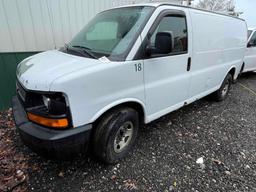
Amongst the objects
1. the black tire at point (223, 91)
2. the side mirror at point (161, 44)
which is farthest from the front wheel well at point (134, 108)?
the black tire at point (223, 91)

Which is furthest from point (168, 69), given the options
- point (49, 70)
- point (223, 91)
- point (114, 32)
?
point (223, 91)

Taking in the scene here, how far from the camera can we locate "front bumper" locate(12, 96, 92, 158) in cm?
195

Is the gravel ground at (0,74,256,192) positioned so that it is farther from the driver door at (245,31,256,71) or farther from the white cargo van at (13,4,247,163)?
the driver door at (245,31,256,71)

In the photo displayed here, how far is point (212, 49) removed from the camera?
12.5 feet

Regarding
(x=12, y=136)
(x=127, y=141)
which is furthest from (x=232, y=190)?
(x=12, y=136)

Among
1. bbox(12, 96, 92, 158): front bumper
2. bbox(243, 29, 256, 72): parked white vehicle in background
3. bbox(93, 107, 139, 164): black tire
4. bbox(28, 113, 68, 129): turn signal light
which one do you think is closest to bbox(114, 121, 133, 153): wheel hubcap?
bbox(93, 107, 139, 164): black tire

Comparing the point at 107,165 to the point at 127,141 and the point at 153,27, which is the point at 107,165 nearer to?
the point at 127,141

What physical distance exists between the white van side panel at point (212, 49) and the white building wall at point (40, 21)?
115 inches

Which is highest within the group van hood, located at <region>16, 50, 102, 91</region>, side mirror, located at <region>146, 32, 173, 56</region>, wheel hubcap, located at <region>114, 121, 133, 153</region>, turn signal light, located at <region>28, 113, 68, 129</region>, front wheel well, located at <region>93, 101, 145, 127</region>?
side mirror, located at <region>146, 32, 173, 56</region>

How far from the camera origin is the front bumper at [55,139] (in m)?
1.95

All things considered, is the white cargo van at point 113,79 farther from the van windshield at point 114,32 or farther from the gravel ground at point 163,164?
the gravel ground at point 163,164

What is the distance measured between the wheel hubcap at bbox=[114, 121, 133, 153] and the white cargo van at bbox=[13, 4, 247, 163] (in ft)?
0.05

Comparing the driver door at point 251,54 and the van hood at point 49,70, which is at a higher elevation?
the van hood at point 49,70

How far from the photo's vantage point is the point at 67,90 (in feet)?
6.16
